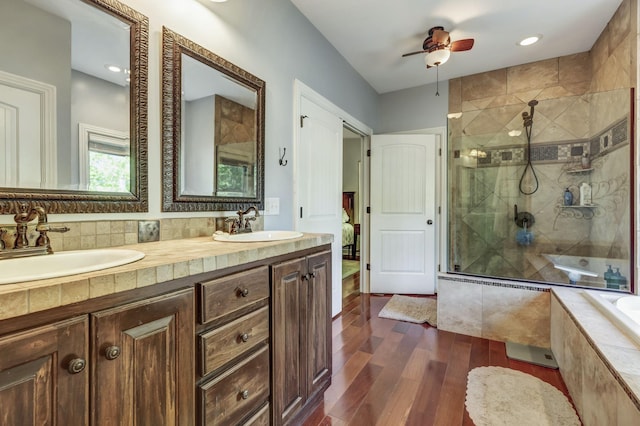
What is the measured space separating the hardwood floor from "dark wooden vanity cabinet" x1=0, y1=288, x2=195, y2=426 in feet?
3.14

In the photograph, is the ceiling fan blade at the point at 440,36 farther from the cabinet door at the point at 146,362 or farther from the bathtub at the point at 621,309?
the cabinet door at the point at 146,362

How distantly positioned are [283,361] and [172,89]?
1.36 meters

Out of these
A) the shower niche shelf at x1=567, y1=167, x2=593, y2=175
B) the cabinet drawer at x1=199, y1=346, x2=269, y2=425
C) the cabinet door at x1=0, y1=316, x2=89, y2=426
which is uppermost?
the shower niche shelf at x1=567, y1=167, x2=593, y2=175

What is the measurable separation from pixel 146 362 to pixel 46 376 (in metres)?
0.21

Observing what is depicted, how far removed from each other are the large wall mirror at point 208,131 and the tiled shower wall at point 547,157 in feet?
7.12

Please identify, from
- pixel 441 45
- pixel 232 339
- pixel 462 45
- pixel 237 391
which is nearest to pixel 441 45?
pixel 441 45

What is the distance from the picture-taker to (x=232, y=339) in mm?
1050

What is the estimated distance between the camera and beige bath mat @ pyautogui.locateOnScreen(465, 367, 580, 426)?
1469 millimetres

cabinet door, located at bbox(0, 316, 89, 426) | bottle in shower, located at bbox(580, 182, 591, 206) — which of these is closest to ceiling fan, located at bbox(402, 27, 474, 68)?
bottle in shower, located at bbox(580, 182, 591, 206)

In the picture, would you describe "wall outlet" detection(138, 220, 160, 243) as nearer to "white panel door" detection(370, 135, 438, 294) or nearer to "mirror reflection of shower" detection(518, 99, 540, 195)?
"white panel door" detection(370, 135, 438, 294)

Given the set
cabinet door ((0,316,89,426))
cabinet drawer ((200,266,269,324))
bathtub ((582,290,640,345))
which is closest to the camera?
cabinet door ((0,316,89,426))

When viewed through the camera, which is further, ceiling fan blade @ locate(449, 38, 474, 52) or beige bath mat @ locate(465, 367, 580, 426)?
ceiling fan blade @ locate(449, 38, 474, 52)

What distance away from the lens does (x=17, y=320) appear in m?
0.57

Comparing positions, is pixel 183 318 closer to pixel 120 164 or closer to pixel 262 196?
pixel 120 164
